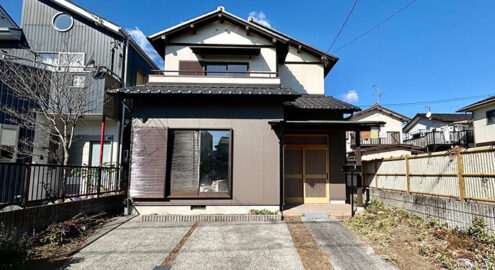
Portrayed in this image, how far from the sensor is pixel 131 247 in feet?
15.2

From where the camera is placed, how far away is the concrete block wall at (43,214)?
13.5 ft

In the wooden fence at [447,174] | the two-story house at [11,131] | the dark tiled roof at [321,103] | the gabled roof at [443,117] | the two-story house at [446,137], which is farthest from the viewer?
the gabled roof at [443,117]

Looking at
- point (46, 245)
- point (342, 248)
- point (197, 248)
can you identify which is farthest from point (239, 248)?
point (46, 245)

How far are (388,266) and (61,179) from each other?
7.14 metres

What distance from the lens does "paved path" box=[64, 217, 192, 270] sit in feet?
13.0

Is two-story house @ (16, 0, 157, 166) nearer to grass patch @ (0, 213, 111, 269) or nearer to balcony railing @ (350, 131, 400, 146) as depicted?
grass patch @ (0, 213, 111, 269)

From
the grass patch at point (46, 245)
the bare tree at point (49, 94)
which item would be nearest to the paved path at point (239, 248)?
the grass patch at point (46, 245)

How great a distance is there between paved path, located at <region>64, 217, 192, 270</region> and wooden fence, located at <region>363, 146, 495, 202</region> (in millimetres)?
6061

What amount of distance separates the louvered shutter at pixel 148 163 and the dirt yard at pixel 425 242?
526 cm

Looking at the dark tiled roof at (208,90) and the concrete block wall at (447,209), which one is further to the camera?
the dark tiled roof at (208,90)

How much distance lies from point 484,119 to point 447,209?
16296 mm

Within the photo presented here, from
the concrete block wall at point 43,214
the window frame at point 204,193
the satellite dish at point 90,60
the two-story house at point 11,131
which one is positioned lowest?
the concrete block wall at point 43,214

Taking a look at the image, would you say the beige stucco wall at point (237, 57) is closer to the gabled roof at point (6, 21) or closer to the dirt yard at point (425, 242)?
the dirt yard at point (425, 242)

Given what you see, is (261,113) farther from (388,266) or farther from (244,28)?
(388,266)
